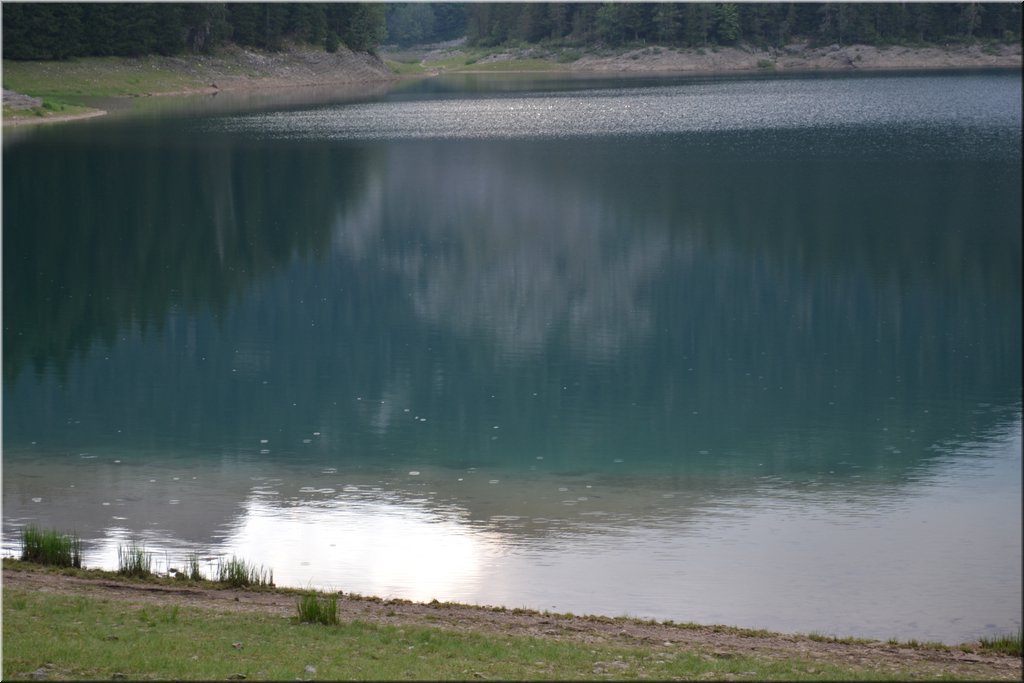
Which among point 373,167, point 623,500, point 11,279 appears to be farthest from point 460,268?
point 373,167

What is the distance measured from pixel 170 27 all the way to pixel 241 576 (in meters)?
99.4

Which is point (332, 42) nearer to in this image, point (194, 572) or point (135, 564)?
point (135, 564)

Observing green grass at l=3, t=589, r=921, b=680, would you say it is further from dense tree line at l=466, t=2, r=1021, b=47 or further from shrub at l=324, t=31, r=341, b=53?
shrub at l=324, t=31, r=341, b=53

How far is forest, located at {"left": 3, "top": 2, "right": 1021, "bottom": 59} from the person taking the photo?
262 feet

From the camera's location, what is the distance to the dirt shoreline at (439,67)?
4065 inches

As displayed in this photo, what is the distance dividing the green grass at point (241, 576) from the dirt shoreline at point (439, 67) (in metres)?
64.3

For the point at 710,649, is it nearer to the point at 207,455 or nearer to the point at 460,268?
the point at 207,455

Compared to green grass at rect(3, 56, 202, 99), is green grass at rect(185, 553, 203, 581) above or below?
below

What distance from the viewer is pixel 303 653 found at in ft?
31.7

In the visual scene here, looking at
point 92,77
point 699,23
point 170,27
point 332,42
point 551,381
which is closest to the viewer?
point 551,381

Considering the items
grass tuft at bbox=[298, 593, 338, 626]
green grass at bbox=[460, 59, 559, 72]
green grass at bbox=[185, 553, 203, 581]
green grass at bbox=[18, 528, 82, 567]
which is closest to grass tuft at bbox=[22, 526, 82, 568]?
green grass at bbox=[18, 528, 82, 567]

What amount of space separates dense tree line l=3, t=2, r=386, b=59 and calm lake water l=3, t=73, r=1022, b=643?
46.1 m

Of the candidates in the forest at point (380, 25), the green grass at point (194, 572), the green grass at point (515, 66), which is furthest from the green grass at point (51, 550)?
the green grass at point (515, 66)

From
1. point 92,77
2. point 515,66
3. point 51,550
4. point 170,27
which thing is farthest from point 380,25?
point 51,550
